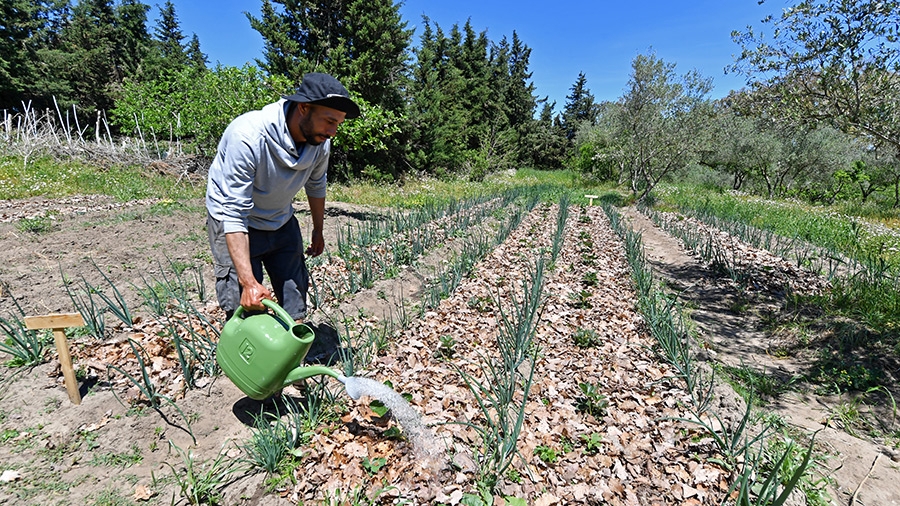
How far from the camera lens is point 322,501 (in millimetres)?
1858

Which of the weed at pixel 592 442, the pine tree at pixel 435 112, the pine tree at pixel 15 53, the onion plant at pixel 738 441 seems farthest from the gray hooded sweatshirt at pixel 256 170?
the pine tree at pixel 15 53

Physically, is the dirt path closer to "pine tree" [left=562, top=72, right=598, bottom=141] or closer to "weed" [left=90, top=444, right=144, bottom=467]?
"weed" [left=90, top=444, right=144, bottom=467]

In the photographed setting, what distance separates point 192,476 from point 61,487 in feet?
2.02

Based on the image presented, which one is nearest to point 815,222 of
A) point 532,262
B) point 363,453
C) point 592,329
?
point 532,262

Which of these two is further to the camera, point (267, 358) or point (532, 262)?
point (532, 262)

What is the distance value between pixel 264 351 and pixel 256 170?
3.10 ft

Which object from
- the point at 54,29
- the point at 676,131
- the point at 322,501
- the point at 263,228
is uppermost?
the point at 54,29

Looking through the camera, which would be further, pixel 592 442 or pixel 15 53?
pixel 15 53

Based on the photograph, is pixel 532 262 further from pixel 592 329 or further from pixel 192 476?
pixel 192 476

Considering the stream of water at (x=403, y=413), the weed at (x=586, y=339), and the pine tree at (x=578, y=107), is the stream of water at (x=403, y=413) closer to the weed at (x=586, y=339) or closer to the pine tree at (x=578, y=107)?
the weed at (x=586, y=339)

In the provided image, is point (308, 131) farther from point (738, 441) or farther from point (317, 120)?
point (738, 441)

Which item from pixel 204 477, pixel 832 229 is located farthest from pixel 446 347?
pixel 832 229

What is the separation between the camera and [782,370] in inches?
127

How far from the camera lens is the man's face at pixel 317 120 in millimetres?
2004
